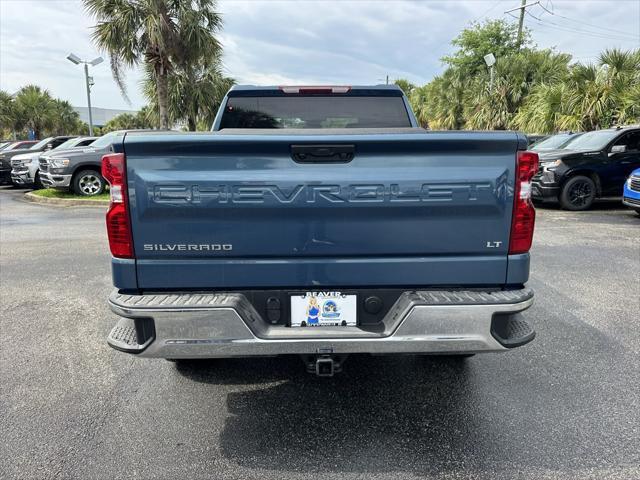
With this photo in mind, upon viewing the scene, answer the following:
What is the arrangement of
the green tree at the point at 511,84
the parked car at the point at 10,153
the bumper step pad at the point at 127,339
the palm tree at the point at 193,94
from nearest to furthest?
the bumper step pad at the point at 127,339 < the parked car at the point at 10,153 < the palm tree at the point at 193,94 < the green tree at the point at 511,84

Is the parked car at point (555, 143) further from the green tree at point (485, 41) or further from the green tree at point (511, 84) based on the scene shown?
the green tree at point (485, 41)

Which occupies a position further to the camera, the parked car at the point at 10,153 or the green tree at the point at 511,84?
the green tree at the point at 511,84

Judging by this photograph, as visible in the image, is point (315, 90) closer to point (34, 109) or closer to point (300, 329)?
point (300, 329)

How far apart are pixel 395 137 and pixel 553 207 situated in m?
10.4

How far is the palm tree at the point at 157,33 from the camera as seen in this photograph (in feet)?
47.7

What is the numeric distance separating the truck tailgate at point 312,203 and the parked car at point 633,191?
8147 millimetres

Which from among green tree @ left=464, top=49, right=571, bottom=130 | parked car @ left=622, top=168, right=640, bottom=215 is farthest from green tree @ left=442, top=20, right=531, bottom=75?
parked car @ left=622, top=168, right=640, bottom=215

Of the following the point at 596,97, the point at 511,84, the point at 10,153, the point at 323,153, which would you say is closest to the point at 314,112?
the point at 323,153

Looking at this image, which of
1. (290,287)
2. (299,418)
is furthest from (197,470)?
(290,287)

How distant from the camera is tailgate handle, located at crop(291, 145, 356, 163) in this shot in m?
2.34

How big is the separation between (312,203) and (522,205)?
1.05 meters

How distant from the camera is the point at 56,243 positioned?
26.0ft

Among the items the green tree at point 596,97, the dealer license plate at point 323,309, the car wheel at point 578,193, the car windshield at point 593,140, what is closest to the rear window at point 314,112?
the dealer license plate at point 323,309

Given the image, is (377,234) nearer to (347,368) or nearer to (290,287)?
(290,287)
